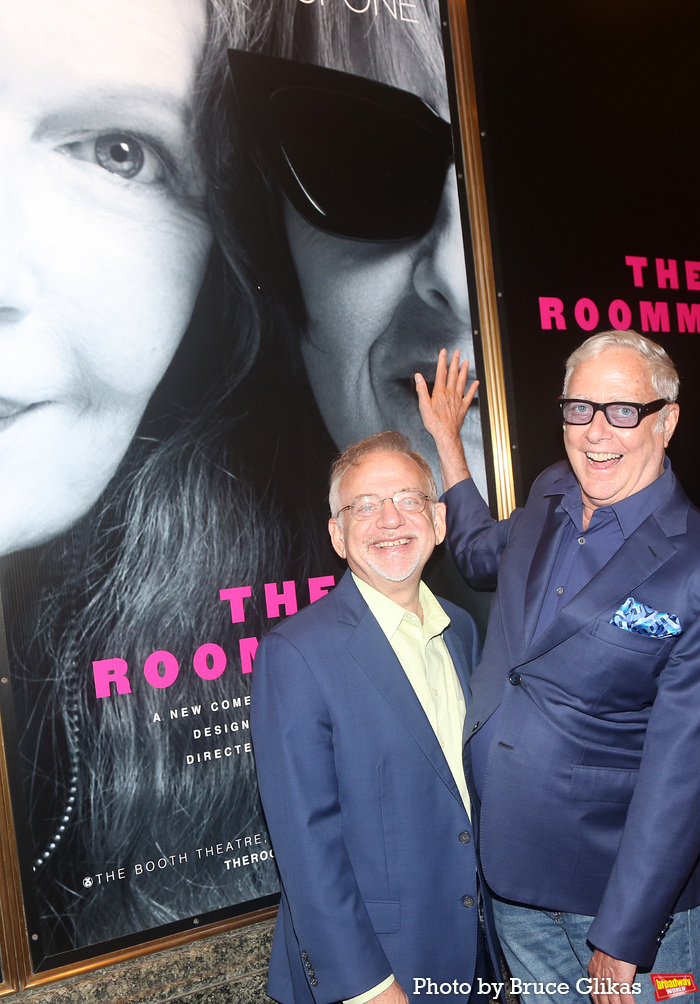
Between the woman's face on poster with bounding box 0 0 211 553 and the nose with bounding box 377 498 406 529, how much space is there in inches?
30.6

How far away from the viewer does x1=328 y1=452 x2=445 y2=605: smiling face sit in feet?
6.07

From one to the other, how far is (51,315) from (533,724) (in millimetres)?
1526

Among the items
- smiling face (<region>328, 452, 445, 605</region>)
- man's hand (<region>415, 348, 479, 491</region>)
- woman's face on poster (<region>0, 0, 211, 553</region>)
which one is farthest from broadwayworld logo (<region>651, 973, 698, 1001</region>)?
woman's face on poster (<region>0, 0, 211, 553</region>)

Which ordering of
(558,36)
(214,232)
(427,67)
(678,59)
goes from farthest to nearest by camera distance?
(678,59)
(558,36)
(427,67)
(214,232)

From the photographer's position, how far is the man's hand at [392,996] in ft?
5.39

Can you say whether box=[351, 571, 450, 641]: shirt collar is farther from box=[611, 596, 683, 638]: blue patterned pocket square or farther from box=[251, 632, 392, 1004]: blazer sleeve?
box=[611, 596, 683, 638]: blue patterned pocket square

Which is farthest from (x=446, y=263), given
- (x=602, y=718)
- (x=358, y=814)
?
(x=358, y=814)

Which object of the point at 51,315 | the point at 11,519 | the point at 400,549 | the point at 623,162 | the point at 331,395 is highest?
the point at 623,162

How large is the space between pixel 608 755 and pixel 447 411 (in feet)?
4.03

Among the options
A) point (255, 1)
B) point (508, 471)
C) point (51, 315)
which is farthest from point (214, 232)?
point (508, 471)

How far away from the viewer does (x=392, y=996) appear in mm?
1651

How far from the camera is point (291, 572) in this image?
7.99 ft

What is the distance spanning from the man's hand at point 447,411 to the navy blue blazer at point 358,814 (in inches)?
36.1

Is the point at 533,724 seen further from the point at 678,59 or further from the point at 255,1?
the point at 678,59
